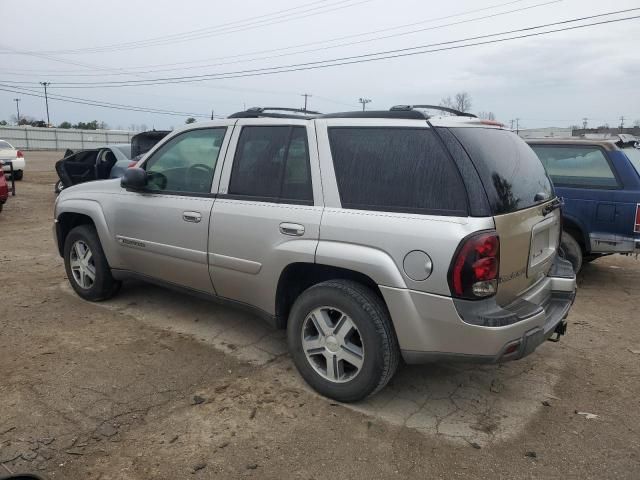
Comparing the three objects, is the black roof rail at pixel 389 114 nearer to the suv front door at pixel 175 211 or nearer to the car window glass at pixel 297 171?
the car window glass at pixel 297 171

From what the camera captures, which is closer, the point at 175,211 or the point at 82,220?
the point at 175,211

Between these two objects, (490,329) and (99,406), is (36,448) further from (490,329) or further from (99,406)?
(490,329)

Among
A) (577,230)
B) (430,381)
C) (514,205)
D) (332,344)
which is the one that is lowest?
(430,381)

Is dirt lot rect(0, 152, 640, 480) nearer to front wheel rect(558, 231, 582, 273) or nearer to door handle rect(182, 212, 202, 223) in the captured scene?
door handle rect(182, 212, 202, 223)

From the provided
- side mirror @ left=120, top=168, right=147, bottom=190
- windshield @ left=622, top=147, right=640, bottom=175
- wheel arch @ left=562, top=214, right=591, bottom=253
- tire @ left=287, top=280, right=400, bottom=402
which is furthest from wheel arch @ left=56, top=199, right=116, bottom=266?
windshield @ left=622, top=147, right=640, bottom=175

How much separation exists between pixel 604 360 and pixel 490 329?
79.0 inches

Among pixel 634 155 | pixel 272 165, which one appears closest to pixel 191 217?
pixel 272 165

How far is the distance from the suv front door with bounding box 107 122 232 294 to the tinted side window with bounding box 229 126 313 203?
21cm

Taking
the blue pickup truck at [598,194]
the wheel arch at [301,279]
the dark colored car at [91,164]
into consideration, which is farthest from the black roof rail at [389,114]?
the dark colored car at [91,164]

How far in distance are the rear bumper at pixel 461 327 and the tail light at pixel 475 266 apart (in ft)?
0.23

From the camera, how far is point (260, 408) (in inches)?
129

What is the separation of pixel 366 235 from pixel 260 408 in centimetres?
129

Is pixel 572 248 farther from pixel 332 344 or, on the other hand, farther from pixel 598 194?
pixel 332 344

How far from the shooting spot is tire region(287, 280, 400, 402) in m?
3.06
